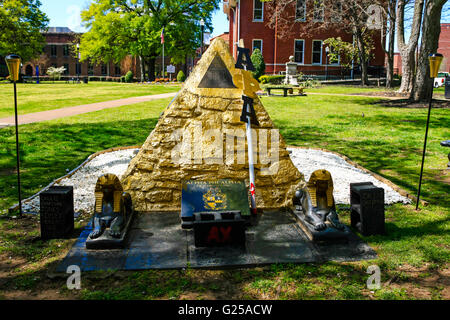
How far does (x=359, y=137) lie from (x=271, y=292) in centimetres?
974

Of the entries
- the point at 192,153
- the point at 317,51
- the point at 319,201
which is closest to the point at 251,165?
the point at 192,153

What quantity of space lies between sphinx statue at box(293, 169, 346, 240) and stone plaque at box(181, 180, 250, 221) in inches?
31.4

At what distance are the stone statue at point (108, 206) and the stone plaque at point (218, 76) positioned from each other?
2116 millimetres

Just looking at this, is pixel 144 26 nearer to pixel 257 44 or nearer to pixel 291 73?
pixel 257 44

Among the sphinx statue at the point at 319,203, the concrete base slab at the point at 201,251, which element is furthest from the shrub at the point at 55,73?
the sphinx statue at the point at 319,203

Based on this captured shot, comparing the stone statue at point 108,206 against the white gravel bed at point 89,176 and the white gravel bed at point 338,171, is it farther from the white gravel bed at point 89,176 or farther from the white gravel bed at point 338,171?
the white gravel bed at point 338,171

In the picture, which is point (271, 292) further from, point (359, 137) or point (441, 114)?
point (441, 114)

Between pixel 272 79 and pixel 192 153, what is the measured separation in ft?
91.8

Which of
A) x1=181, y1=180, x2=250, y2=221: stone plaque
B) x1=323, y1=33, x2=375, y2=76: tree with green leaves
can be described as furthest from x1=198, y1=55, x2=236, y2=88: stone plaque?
x1=323, y1=33, x2=375, y2=76: tree with green leaves

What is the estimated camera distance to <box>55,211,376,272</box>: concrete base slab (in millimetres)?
4434

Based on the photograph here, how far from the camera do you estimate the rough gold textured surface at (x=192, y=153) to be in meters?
6.00

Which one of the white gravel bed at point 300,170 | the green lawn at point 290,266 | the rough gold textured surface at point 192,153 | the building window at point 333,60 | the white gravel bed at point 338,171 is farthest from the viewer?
the building window at point 333,60

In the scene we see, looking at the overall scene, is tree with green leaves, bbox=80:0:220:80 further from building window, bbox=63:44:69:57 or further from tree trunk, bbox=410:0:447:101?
tree trunk, bbox=410:0:447:101

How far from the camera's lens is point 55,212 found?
5.09 m
